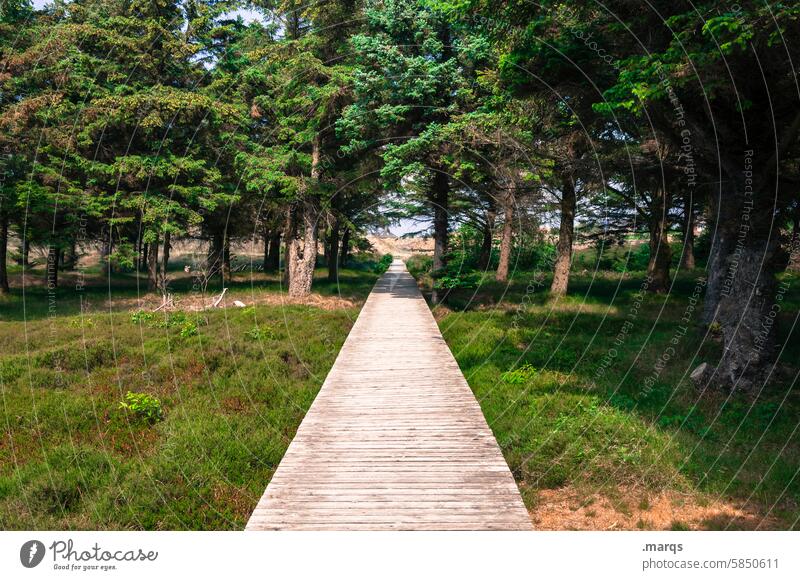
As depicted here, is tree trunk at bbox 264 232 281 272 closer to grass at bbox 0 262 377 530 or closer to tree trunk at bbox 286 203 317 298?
tree trunk at bbox 286 203 317 298

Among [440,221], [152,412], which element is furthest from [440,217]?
[152,412]

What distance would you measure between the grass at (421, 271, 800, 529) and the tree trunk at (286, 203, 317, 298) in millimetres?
10644

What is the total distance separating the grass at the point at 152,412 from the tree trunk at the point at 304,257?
577 centimetres

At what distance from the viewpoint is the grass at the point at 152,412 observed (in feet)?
26.1

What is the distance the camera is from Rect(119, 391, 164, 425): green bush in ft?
36.6

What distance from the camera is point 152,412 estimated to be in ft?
36.8

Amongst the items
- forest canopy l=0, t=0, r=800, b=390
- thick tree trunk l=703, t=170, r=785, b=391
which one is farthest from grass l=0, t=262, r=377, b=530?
thick tree trunk l=703, t=170, r=785, b=391

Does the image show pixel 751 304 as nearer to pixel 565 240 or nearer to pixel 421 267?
pixel 565 240

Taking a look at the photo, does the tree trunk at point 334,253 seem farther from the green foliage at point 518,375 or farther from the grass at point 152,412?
the green foliage at point 518,375

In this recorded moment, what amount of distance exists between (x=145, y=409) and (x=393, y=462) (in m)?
6.10

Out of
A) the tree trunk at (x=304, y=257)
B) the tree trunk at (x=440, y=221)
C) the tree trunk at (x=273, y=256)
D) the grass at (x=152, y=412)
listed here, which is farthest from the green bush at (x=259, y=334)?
the tree trunk at (x=273, y=256)

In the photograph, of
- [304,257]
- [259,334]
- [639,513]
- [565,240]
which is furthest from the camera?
[304,257]
